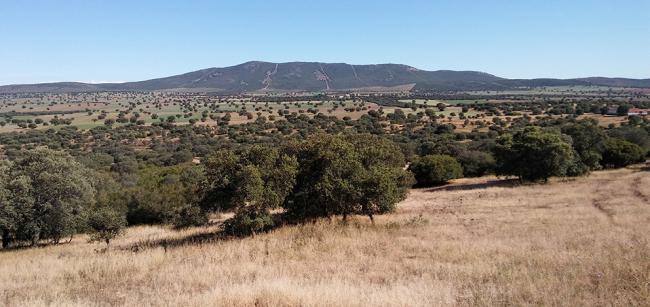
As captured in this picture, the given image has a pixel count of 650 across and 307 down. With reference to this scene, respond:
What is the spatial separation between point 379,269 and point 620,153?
52.6 metres

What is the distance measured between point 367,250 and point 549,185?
32.1 meters

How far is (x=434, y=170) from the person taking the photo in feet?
171

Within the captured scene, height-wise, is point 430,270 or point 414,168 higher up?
point 430,270

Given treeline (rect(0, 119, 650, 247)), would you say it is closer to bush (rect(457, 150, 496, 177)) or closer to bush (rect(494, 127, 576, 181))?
bush (rect(494, 127, 576, 181))

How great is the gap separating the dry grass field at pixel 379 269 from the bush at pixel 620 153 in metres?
35.3

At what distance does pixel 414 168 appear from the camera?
54094mm

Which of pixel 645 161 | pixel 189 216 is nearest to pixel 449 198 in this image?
pixel 189 216

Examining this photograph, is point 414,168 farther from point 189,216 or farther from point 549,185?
point 189,216

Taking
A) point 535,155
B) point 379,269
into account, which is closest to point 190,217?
point 379,269

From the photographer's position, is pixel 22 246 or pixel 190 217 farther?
pixel 190 217

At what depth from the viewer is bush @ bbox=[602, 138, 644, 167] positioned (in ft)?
175

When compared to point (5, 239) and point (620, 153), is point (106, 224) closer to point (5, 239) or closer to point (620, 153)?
point (5, 239)

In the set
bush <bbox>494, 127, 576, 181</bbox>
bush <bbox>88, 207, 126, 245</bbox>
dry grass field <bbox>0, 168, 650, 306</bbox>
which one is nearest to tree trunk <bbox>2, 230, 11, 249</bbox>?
dry grass field <bbox>0, 168, 650, 306</bbox>

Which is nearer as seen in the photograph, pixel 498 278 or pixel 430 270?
pixel 498 278
